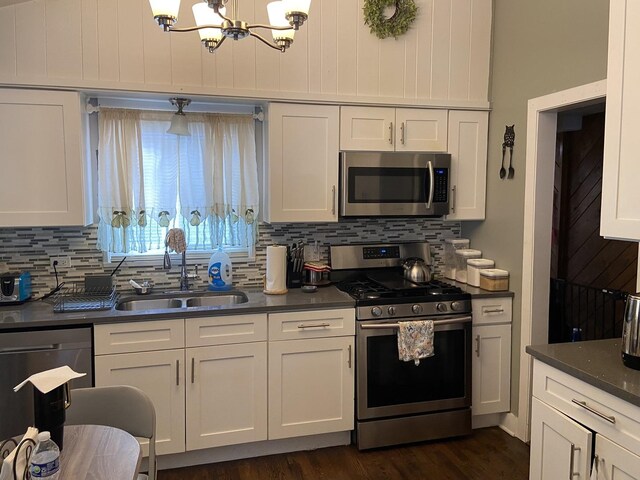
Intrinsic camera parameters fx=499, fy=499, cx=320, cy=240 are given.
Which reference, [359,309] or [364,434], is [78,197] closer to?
[359,309]

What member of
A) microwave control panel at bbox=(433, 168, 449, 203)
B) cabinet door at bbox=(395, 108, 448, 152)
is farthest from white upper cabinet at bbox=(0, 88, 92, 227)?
microwave control panel at bbox=(433, 168, 449, 203)

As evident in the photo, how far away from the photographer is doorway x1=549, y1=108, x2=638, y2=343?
3.24 metres

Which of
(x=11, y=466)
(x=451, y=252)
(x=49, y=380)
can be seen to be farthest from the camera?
(x=451, y=252)

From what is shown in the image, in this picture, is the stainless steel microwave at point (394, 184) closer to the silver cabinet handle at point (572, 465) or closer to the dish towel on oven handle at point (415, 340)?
the dish towel on oven handle at point (415, 340)

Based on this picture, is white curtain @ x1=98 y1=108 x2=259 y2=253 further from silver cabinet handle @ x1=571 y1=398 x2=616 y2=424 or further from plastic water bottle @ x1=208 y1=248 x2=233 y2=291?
silver cabinet handle @ x1=571 y1=398 x2=616 y2=424

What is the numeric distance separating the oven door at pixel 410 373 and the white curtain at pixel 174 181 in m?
1.07

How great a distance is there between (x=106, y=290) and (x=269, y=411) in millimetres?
1197

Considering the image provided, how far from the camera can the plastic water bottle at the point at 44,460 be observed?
1.23 metres

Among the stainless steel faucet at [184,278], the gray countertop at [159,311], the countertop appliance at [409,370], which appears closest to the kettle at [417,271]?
the countertop appliance at [409,370]

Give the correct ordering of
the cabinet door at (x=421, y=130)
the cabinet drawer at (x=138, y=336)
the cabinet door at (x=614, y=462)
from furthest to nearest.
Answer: the cabinet door at (x=421, y=130) → the cabinet drawer at (x=138, y=336) → the cabinet door at (x=614, y=462)

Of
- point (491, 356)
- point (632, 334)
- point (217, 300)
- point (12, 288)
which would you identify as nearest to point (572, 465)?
point (632, 334)

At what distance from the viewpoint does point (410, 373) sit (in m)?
2.97

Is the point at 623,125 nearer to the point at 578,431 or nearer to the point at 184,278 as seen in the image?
the point at 578,431

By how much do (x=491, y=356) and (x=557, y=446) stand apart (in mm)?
1313
